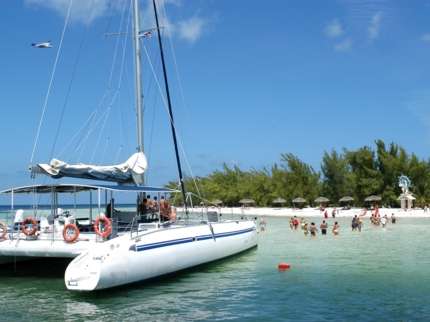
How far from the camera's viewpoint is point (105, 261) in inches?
455

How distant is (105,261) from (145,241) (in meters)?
1.49

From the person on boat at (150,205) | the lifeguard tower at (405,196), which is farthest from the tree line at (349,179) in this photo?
the person on boat at (150,205)

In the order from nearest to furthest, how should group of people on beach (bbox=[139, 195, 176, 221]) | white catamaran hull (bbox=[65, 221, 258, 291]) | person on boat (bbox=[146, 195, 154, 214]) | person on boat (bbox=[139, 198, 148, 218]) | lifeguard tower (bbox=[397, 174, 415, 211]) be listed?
white catamaran hull (bbox=[65, 221, 258, 291]) < person on boat (bbox=[139, 198, 148, 218]) < group of people on beach (bbox=[139, 195, 176, 221]) < person on boat (bbox=[146, 195, 154, 214]) < lifeguard tower (bbox=[397, 174, 415, 211])

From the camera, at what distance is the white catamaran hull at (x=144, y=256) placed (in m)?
11.6

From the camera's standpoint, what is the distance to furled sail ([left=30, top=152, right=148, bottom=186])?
14.9 meters

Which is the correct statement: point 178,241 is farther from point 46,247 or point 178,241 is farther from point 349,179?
point 349,179

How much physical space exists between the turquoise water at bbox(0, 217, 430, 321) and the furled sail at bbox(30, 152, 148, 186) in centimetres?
330

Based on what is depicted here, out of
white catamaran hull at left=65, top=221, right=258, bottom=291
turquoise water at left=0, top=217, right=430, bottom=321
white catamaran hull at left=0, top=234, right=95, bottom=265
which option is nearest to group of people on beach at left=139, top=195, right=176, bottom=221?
white catamaran hull at left=65, top=221, right=258, bottom=291

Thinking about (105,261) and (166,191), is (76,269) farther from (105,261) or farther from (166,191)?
(166,191)

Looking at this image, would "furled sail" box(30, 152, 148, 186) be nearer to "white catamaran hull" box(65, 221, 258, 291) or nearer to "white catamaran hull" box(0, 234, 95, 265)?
"white catamaran hull" box(0, 234, 95, 265)

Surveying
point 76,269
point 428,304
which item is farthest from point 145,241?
point 428,304

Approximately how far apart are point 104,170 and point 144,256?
4.70 m

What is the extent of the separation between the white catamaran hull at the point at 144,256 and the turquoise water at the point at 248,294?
0.44 meters

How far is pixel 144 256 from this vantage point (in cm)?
1261
